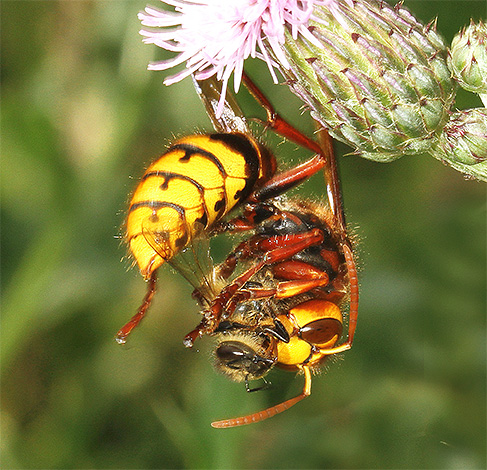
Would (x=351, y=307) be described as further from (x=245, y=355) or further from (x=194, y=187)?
(x=194, y=187)

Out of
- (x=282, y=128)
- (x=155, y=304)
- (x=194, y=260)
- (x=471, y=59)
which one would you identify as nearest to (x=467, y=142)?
(x=471, y=59)

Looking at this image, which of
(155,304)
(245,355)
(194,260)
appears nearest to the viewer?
(194,260)

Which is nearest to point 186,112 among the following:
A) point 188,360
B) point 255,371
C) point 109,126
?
point 109,126

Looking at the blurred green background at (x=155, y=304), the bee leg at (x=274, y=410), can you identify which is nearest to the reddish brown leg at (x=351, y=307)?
the bee leg at (x=274, y=410)

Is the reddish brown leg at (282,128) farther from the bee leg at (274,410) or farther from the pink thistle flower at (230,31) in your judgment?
the bee leg at (274,410)

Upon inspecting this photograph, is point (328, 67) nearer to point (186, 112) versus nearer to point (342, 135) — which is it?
point (342, 135)
